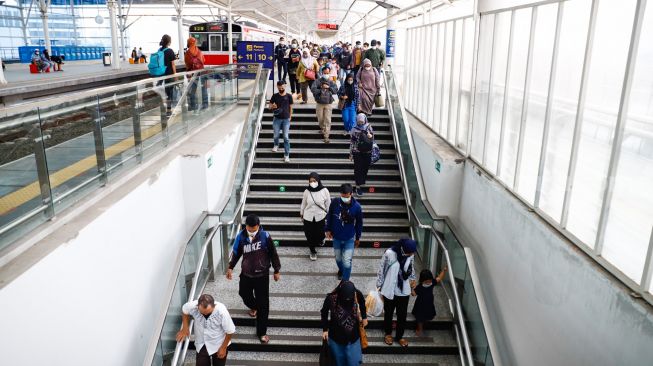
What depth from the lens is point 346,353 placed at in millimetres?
5336

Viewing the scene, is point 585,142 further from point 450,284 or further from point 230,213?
point 230,213

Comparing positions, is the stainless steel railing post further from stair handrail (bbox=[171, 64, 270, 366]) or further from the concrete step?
the concrete step

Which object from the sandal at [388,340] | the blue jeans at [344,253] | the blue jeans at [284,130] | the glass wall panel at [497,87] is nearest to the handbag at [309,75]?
the blue jeans at [284,130]

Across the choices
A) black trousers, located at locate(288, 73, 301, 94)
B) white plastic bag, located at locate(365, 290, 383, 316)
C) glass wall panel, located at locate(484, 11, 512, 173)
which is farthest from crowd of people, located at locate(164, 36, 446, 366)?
black trousers, located at locate(288, 73, 301, 94)

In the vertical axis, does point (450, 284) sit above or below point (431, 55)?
below

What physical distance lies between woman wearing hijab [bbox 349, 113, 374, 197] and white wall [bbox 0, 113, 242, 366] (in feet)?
8.63

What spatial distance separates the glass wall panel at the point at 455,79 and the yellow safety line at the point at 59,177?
216 inches

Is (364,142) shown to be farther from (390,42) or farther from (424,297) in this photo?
(390,42)

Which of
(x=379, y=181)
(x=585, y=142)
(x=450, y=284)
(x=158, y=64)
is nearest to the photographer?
(x=585, y=142)

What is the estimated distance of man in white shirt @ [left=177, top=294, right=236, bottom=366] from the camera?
205 inches

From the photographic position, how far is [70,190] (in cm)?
503

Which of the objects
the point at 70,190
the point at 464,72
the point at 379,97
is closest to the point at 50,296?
the point at 70,190

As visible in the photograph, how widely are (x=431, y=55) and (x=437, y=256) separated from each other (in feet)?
Answer: 19.4

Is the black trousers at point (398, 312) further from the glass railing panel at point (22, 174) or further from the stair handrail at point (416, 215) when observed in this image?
the glass railing panel at point (22, 174)
